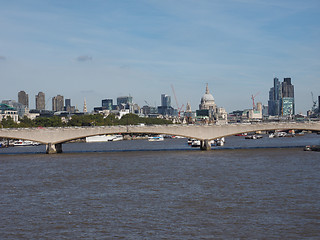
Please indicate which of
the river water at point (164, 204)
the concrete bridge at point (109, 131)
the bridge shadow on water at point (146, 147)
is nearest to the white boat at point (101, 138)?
the bridge shadow on water at point (146, 147)

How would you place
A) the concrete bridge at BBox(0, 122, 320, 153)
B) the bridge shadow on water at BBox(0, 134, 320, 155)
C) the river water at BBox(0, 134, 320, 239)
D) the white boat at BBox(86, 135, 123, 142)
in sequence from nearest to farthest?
the river water at BBox(0, 134, 320, 239), the concrete bridge at BBox(0, 122, 320, 153), the bridge shadow on water at BBox(0, 134, 320, 155), the white boat at BBox(86, 135, 123, 142)

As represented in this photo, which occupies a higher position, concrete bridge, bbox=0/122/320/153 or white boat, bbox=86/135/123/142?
concrete bridge, bbox=0/122/320/153

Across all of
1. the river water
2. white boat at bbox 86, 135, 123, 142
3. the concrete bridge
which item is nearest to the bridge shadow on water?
the concrete bridge

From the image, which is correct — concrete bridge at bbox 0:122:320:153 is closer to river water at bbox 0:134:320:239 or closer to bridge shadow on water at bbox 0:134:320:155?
bridge shadow on water at bbox 0:134:320:155

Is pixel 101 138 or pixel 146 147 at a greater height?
pixel 101 138

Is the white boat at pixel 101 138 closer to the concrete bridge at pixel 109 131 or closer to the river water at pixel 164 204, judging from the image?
the concrete bridge at pixel 109 131

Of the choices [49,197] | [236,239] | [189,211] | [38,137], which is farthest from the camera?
[38,137]

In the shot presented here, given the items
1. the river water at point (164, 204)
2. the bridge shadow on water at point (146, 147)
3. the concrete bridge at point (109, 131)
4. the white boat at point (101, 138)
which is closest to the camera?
the river water at point (164, 204)

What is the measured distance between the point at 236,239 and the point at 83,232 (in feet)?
25.5

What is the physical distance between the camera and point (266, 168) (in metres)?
54.1

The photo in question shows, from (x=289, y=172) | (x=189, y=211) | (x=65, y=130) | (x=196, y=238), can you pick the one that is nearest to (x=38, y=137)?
(x=65, y=130)

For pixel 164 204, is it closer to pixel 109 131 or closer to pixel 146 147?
pixel 109 131

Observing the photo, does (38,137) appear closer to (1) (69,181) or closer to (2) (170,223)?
(1) (69,181)

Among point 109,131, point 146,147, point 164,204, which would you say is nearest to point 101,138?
point 146,147
